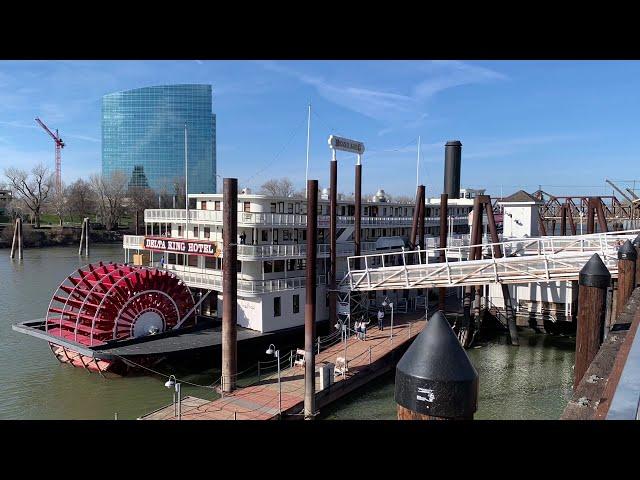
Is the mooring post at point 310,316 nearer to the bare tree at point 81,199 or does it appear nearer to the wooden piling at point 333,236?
the wooden piling at point 333,236

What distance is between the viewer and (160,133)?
145625 mm

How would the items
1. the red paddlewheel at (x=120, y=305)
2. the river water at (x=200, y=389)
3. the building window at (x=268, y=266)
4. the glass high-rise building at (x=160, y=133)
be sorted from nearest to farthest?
the river water at (x=200, y=389) < the red paddlewheel at (x=120, y=305) < the building window at (x=268, y=266) < the glass high-rise building at (x=160, y=133)

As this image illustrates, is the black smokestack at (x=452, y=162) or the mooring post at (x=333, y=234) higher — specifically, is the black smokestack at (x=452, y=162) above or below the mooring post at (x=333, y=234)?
above

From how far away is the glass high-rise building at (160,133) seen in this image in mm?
143375

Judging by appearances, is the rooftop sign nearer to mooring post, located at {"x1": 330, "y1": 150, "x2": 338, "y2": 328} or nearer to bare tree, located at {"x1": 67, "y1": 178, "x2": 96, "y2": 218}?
mooring post, located at {"x1": 330, "y1": 150, "x2": 338, "y2": 328}

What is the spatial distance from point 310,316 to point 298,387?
2.28m

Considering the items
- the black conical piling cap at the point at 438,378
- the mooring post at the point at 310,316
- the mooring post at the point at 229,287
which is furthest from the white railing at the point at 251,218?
the black conical piling cap at the point at 438,378

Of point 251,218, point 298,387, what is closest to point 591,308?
point 298,387

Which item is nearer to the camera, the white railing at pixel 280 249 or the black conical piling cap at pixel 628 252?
the black conical piling cap at pixel 628 252

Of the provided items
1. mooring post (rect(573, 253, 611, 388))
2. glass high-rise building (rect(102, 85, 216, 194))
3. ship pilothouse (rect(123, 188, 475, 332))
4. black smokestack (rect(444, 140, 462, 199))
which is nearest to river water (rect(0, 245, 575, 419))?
ship pilothouse (rect(123, 188, 475, 332))

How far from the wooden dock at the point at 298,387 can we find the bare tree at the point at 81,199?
70971mm

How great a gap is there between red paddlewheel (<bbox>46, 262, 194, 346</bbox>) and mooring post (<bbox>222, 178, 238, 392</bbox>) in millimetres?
6464
